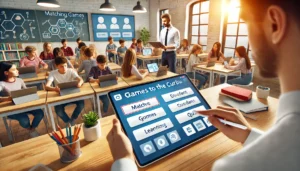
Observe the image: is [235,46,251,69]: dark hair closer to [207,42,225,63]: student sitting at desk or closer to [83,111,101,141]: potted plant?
[207,42,225,63]: student sitting at desk

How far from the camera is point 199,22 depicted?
647cm

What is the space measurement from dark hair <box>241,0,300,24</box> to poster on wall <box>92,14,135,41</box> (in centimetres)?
764

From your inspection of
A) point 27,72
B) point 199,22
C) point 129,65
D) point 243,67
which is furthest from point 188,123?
point 199,22

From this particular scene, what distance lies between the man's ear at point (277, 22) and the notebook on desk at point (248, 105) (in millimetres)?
759

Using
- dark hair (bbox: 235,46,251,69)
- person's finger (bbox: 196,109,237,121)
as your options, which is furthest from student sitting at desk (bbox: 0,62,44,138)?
dark hair (bbox: 235,46,251,69)

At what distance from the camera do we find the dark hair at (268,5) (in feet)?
0.95

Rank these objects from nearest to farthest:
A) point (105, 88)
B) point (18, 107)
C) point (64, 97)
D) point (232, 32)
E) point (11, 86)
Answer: point (18, 107) < point (64, 97) < point (11, 86) < point (105, 88) < point (232, 32)

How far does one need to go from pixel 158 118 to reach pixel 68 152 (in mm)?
367

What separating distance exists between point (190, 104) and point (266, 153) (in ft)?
1.68

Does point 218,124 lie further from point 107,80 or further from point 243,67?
point 243,67

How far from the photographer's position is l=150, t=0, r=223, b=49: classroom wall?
5.56 m

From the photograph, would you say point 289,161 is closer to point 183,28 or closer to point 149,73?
point 149,73

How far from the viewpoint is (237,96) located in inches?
43.7

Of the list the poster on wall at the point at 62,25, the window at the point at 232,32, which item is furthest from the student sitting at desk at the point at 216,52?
the poster on wall at the point at 62,25
